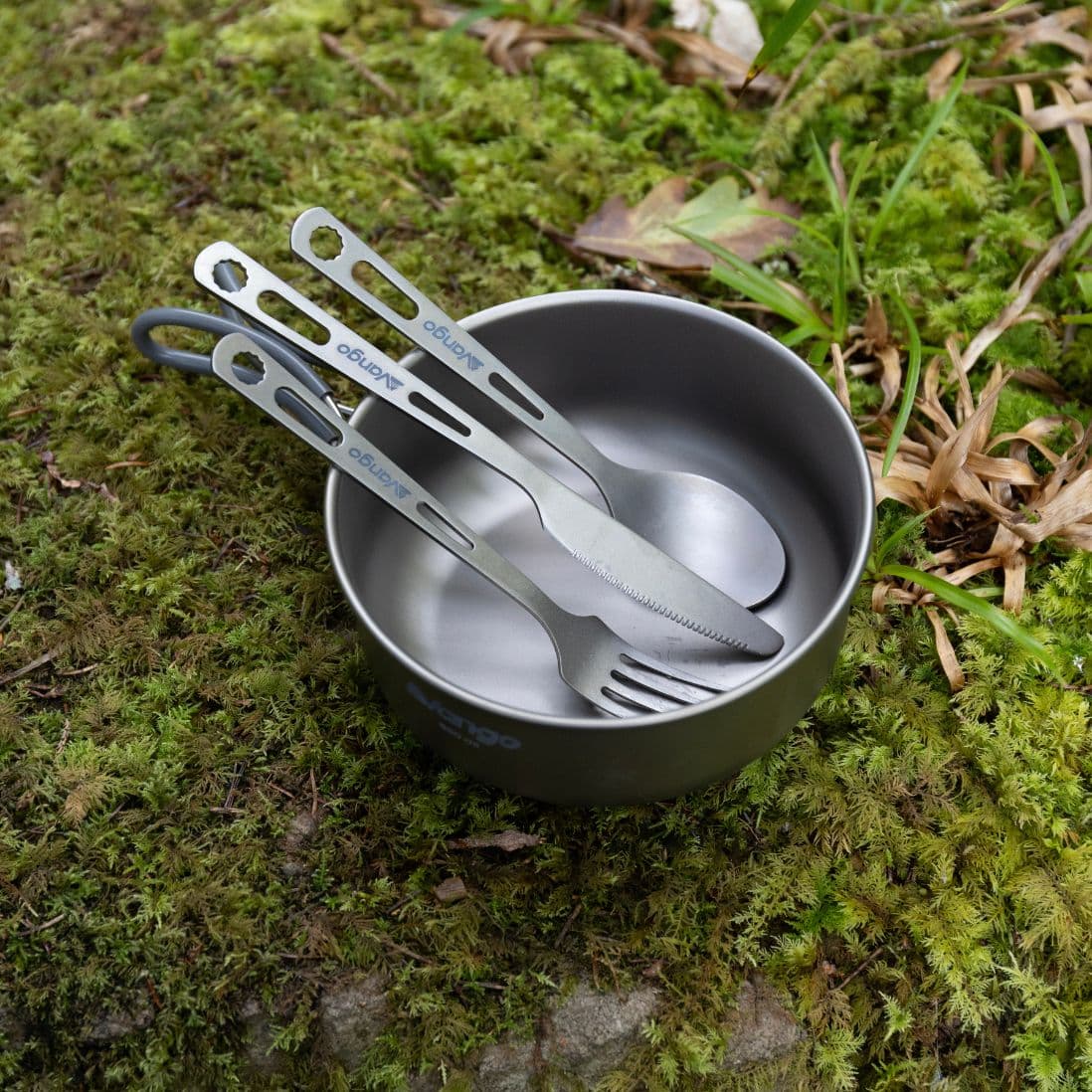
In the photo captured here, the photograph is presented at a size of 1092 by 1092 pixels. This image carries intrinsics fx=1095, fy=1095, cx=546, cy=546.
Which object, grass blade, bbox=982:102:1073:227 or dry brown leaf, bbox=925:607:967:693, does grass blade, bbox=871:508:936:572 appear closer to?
dry brown leaf, bbox=925:607:967:693

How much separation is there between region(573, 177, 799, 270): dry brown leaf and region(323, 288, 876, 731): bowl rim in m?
0.33

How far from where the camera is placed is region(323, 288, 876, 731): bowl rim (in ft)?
2.58

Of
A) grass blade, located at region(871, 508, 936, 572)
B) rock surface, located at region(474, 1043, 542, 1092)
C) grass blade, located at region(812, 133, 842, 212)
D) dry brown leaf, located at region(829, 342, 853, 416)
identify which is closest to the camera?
rock surface, located at region(474, 1043, 542, 1092)

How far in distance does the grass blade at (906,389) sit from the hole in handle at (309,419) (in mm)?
556

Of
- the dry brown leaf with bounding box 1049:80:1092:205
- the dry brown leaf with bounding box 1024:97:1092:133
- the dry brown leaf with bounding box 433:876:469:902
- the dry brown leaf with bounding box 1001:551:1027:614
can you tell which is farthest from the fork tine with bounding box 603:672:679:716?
the dry brown leaf with bounding box 1024:97:1092:133

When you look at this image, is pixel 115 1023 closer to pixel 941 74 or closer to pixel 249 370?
pixel 249 370

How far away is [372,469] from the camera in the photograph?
36.7 inches

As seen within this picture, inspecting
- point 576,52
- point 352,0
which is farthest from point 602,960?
point 352,0

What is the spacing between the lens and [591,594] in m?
1.09

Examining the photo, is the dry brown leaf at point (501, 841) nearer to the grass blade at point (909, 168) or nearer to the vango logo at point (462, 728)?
the vango logo at point (462, 728)

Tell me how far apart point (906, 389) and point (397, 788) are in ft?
2.22

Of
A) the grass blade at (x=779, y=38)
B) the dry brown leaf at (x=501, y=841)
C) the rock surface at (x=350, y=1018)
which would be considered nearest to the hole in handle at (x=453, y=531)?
the dry brown leaf at (x=501, y=841)

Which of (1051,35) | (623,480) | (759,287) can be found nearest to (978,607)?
(623,480)

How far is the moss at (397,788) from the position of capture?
917 millimetres
